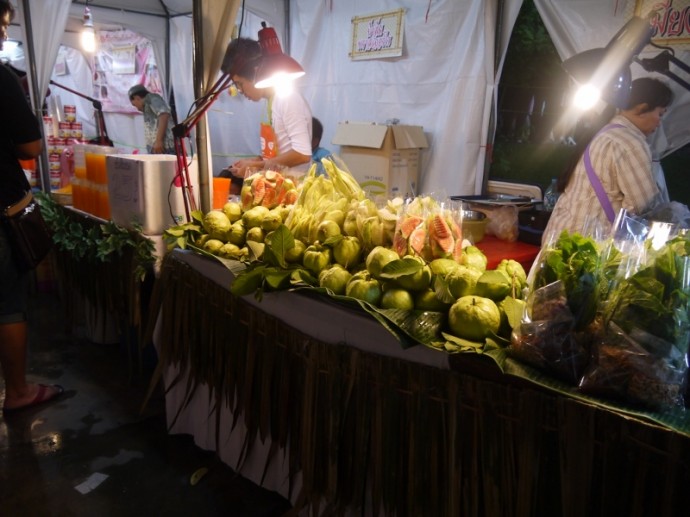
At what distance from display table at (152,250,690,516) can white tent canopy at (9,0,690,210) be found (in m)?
1.39

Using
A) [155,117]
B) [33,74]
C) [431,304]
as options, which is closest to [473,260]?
[431,304]

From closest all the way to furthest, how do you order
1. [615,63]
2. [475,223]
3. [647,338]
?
[647,338]
[615,63]
[475,223]

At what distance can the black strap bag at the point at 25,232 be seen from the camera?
8.48 ft

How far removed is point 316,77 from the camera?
5.61 meters

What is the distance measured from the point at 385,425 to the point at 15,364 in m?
2.34

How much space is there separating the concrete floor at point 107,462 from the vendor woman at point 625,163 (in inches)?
86.1

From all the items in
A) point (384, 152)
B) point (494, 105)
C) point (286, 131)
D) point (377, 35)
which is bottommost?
point (384, 152)

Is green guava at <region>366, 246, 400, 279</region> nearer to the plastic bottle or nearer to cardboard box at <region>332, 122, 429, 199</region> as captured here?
the plastic bottle

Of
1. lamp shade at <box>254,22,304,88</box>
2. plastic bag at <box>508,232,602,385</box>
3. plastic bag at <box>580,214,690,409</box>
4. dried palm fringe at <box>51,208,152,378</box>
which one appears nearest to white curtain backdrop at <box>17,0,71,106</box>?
dried palm fringe at <box>51,208,152,378</box>

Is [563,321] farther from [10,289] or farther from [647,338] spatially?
[10,289]

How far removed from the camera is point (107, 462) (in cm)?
244

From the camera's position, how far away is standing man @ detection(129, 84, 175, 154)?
632cm

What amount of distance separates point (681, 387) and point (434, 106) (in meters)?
3.75

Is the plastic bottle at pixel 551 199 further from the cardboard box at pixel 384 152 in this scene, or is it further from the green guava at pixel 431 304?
the green guava at pixel 431 304
